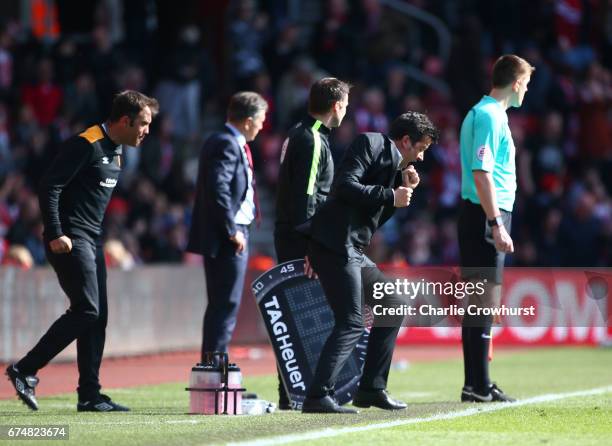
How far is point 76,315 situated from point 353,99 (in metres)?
12.8

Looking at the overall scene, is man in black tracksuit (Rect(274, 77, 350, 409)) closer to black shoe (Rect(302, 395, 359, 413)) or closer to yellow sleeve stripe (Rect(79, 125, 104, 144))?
black shoe (Rect(302, 395, 359, 413))

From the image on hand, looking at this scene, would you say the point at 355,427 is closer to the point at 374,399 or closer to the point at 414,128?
the point at 374,399

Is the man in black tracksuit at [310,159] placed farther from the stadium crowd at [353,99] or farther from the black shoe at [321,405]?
the stadium crowd at [353,99]

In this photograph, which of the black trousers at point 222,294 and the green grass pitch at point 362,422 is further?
the black trousers at point 222,294

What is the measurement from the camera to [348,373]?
404 inches

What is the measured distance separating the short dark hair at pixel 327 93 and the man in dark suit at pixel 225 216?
0.85 metres

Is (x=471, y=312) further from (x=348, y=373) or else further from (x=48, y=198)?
(x=48, y=198)

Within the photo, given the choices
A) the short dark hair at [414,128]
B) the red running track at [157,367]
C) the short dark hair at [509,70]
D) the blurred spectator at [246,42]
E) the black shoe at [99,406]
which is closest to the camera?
the short dark hair at [414,128]

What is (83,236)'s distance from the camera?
10180 millimetres

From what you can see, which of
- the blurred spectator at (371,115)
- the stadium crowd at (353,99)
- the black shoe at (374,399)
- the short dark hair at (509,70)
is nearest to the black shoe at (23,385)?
the black shoe at (374,399)

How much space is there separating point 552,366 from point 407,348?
4.39m

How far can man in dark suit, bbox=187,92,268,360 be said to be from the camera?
10.4 meters

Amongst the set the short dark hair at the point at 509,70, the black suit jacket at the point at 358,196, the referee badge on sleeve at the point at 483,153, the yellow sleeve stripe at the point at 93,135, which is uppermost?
the short dark hair at the point at 509,70

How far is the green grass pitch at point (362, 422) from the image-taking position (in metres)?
8.12
